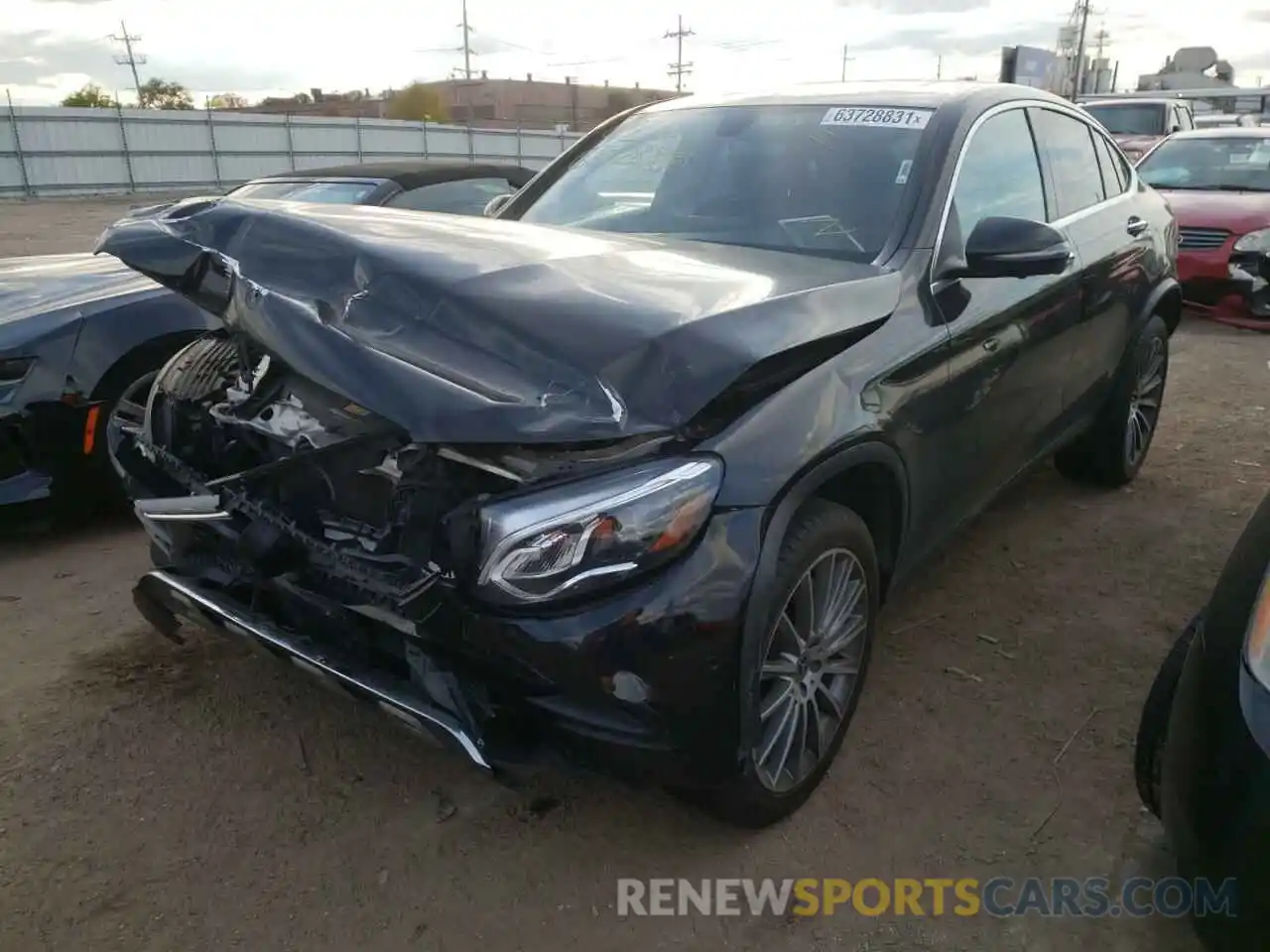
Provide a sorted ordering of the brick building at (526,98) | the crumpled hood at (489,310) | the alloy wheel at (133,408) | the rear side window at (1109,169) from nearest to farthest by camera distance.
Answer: the crumpled hood at (489,310) → the alloy wheel at (133,408) → the rear side window at (1109,169) → the brick building at (526,98)

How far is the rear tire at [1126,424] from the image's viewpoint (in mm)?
4383

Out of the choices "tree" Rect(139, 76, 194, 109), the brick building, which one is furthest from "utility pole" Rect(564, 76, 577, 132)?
"tree" Rect(139, 76, 194, 109)

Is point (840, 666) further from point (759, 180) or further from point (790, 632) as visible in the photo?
point (759, 180)

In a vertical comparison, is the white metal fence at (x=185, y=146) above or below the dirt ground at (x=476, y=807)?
above

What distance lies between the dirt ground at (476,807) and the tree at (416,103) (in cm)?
4950

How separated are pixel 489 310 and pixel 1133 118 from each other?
53.2 ft

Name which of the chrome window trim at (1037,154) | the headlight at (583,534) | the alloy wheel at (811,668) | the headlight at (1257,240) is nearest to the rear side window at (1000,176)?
the chrome window trim at (1037,154)

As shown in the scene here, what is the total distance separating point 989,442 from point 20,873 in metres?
2.87

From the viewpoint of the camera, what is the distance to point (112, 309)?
386 centimetres

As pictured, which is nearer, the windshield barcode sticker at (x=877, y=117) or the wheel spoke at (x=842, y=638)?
the wheel spoke at (x=842, y=638)

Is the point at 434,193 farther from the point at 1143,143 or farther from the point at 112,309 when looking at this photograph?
the point at 1143,143

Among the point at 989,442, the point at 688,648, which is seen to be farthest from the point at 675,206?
the point at 688,648

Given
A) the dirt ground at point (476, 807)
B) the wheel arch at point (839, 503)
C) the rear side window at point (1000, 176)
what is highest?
the rear side window at point (1000, 176)

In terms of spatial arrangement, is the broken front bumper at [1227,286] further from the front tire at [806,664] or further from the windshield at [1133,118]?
the windshield at [1133,118]
